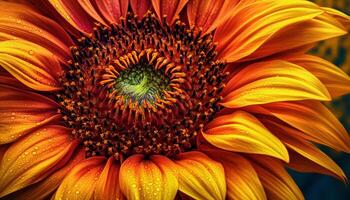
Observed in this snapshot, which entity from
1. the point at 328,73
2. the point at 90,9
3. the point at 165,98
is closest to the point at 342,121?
the point at 328,73

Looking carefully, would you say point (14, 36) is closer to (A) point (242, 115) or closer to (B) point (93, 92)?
(B) point (93, 92)

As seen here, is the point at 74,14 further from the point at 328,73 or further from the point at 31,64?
the point at 328,73

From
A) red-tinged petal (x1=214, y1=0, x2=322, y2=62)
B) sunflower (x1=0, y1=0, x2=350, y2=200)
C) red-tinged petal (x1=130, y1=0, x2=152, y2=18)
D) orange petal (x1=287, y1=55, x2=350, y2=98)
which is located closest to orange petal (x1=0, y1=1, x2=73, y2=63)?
sunflower (x1=0, y1=0, x2=350, y2=200)

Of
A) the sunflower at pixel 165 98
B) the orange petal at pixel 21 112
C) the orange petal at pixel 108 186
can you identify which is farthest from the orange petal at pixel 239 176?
the orange petal at pixel 21 112

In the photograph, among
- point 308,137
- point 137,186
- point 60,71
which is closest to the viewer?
point 137,186

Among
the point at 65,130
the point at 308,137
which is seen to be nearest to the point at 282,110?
the point at 308,137

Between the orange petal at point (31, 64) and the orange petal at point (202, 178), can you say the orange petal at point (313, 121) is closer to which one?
the orange petal at point (202, 178)

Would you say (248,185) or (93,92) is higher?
(93,92)
